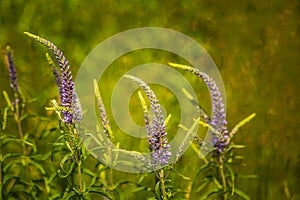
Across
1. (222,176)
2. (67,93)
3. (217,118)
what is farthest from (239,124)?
(67,93)

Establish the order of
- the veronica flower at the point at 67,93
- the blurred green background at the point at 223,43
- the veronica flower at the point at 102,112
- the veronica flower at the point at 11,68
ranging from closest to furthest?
the veronica flower at the point at 67,93, the veronica flower at the point at 102,112, the veronica flower at the point at 11,68, the blurred green background at the point at 223,43

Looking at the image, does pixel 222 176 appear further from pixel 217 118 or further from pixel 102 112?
pixel 102 112

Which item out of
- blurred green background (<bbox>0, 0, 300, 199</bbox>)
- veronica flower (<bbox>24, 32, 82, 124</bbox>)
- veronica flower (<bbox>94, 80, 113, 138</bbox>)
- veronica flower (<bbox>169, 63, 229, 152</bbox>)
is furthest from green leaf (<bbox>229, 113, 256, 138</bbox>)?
blurred green background (<bbox>0, 0, 300, 199</bbox>)

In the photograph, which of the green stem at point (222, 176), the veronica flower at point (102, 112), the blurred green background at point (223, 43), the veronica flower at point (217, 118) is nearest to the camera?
the veronica flower at point (217, 118)

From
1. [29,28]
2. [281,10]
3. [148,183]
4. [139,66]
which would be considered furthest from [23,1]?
[281,10]

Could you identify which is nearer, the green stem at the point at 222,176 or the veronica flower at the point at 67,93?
the veronica flower at the point at 67,93

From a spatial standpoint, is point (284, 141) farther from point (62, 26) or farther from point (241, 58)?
point (62, 26)

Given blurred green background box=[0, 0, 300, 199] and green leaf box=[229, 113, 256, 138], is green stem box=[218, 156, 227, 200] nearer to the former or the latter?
green leaf box=[229, 113, 256, 138]

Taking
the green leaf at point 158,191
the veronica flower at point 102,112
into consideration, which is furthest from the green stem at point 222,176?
the veronica flower at point 102,112

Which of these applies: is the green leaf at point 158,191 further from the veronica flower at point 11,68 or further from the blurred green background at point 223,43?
the blurred green background at point 223,43
